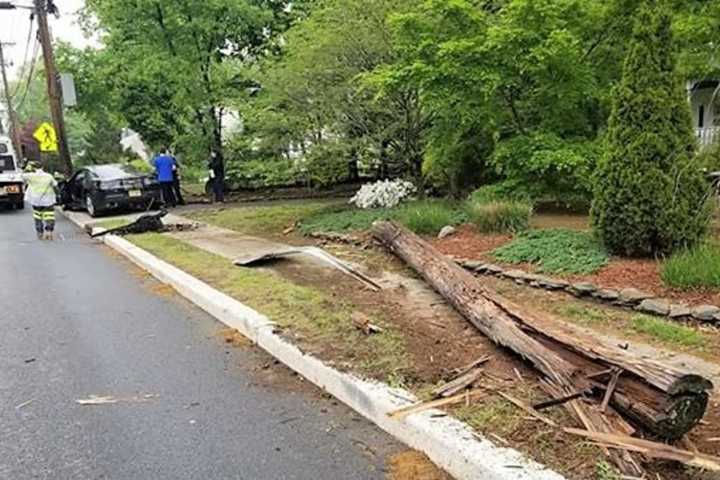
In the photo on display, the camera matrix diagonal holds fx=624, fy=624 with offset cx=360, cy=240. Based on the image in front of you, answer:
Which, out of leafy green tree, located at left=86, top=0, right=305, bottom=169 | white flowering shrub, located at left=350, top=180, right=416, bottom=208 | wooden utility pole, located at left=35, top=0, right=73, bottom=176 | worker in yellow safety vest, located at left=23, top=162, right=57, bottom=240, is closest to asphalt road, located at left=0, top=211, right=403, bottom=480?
worker in yellow safety vest, located at left=23, top=162, right=57, bottom=240

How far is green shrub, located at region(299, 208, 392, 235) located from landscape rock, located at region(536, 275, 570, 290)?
4.79 metres

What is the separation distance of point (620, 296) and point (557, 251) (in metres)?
1.67

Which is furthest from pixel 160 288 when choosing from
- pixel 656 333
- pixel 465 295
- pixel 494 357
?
pixel 656 333

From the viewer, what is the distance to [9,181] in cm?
2186

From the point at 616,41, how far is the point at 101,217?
13.6m

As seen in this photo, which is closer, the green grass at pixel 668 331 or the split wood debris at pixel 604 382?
the split wood debris at pixel 604 382

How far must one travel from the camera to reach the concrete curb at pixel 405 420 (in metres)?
2.87

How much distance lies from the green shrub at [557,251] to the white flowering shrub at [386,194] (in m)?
5.40

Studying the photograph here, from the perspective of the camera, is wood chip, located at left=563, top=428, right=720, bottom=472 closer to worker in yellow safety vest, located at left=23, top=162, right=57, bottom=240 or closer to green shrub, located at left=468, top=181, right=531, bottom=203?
green shrub, located at left=468, top=181, right=531, bottom=203

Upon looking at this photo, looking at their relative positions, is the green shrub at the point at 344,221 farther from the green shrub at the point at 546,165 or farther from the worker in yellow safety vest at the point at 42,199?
the worker in yellow safety vest at the point at 42,199

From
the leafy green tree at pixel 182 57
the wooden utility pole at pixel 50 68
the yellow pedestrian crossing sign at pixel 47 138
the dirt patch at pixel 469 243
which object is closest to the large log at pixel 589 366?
the dirt patch at pixel 469 243

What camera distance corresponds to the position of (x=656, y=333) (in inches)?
200

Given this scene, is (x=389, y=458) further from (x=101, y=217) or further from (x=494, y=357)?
(x=101, y=217)

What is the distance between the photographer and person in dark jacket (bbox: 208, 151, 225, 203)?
1989 cm
